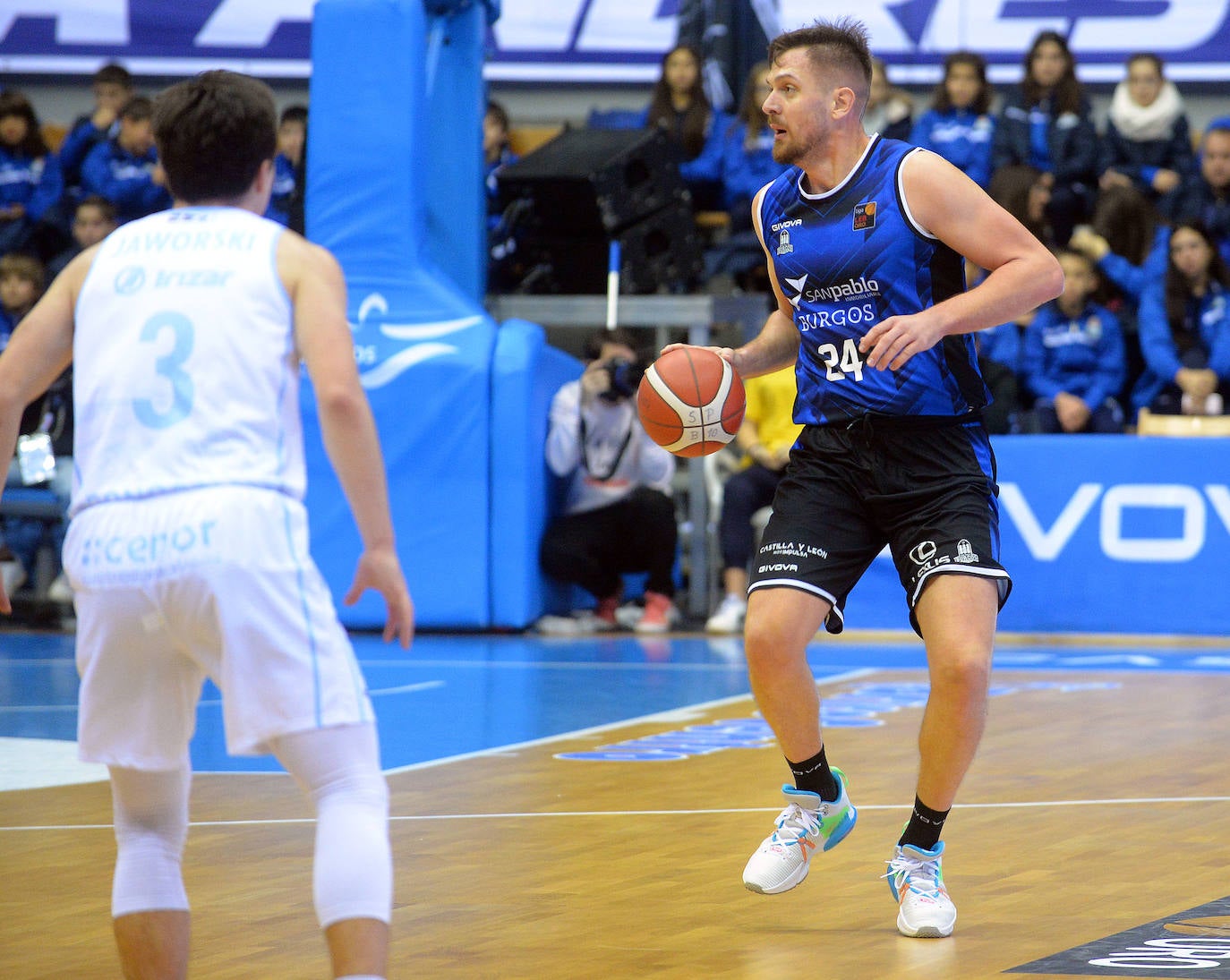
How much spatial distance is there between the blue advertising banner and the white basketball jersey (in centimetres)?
1160

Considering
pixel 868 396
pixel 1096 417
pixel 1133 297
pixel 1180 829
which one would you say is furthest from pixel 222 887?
pixel 1133 297

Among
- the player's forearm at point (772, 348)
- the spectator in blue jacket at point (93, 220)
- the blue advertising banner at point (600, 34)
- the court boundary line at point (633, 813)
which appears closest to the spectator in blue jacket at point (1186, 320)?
the blue advertising banner at point (600, 34)

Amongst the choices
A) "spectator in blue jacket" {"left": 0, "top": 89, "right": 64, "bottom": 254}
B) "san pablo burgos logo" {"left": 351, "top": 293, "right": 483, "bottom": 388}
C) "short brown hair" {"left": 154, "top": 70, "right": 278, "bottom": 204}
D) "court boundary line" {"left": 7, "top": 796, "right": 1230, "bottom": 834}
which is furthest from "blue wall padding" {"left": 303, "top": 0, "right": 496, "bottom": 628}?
"short brown hair" {"left": 154, "top": 70, "right": 278, "bottom": 204}

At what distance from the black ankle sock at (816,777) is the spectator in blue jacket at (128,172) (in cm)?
1056

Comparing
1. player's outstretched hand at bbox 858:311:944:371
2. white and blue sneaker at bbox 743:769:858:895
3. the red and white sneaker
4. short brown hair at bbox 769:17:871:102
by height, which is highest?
short brown hair at bbox 769:17:871:102

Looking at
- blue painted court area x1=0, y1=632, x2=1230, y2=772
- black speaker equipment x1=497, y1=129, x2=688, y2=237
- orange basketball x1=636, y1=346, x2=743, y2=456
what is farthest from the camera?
black speaker equipment x1=497, y1=129, x2=688, y2=237

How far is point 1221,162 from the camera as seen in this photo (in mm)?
12633

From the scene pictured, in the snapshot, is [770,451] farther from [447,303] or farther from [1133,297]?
[1133,297]

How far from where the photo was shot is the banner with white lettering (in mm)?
10820

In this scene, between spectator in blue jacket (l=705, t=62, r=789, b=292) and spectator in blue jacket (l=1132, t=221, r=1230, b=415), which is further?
spectator in blue jacket (l=705, t=62, r=789, b=292)

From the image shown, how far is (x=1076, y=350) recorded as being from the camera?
12109 mm

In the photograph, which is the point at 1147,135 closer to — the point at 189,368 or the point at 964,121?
the point at 964,121

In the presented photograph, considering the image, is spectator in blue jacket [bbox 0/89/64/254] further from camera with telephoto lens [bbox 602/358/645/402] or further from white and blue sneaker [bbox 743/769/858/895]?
white and blue sneaker [bbox 743/769/858/895]

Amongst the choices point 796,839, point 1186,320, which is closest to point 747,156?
point 1186,320
